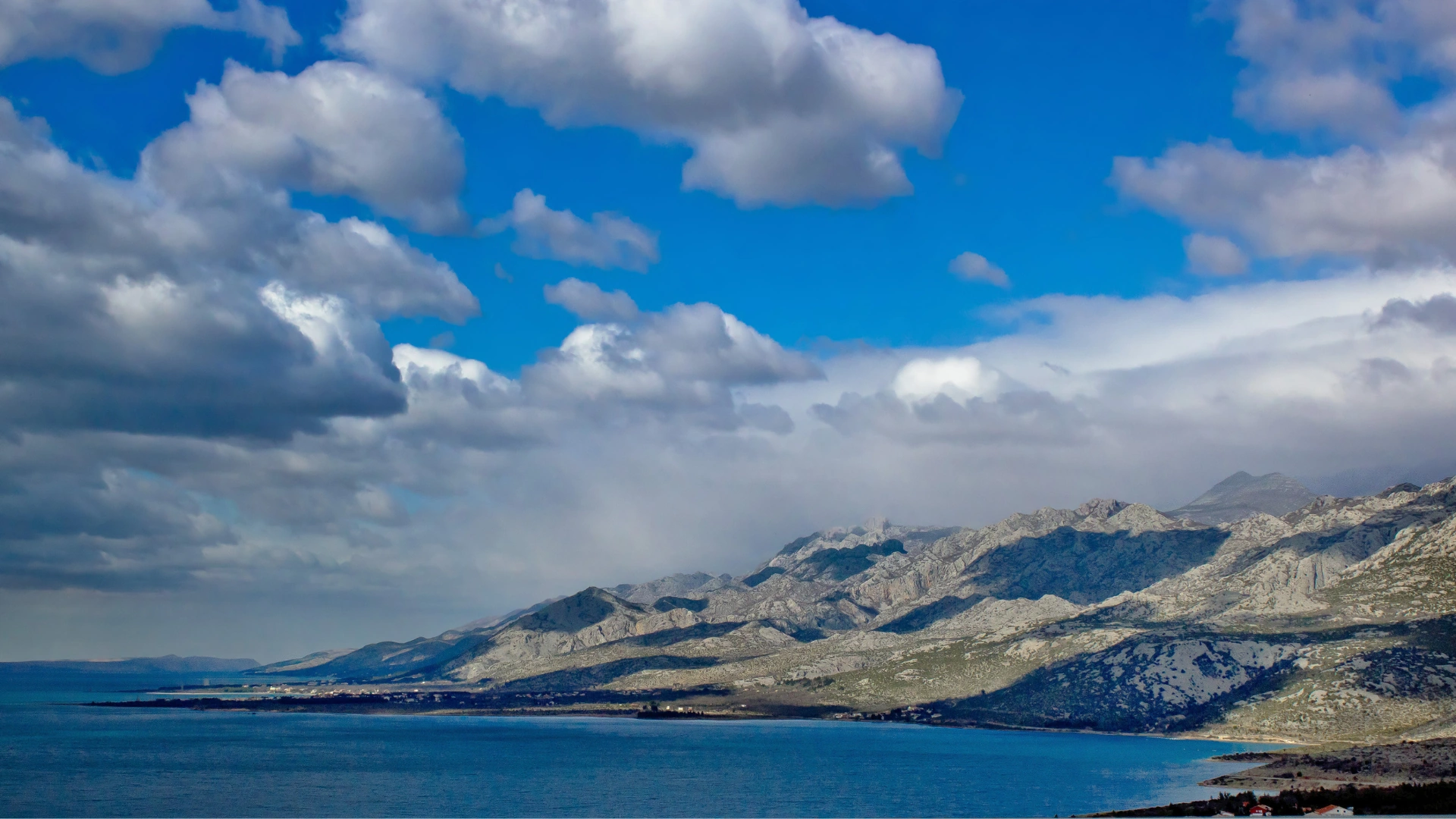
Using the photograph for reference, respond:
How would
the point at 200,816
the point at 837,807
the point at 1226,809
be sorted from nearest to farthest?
1. the point at 1226,809
2. the point at 200,816
3. the point at 837,807

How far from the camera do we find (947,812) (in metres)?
172

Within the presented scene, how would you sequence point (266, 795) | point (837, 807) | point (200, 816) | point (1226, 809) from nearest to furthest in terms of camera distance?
point (1226, 809) < point (200, 816) < point (837, 807) < point (266, 795)

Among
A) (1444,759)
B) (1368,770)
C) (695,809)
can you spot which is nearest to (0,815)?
(695,809)

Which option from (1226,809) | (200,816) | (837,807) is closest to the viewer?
(1226,809)

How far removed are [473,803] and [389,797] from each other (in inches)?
702

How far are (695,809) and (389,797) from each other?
5564 centimetres

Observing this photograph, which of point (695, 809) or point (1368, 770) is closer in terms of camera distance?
point (695, 809)

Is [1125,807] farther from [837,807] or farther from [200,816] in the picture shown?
[200,816]

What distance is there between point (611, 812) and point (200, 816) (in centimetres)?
5992

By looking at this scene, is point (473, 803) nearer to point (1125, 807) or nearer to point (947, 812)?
point (947, 812)

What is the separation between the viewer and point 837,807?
18212 centimetres

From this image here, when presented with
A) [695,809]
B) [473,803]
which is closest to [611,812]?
[695,809]

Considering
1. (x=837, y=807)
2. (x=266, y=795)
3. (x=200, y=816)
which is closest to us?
(x=200, y=816)

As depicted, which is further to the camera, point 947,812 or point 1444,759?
point 1444,759
